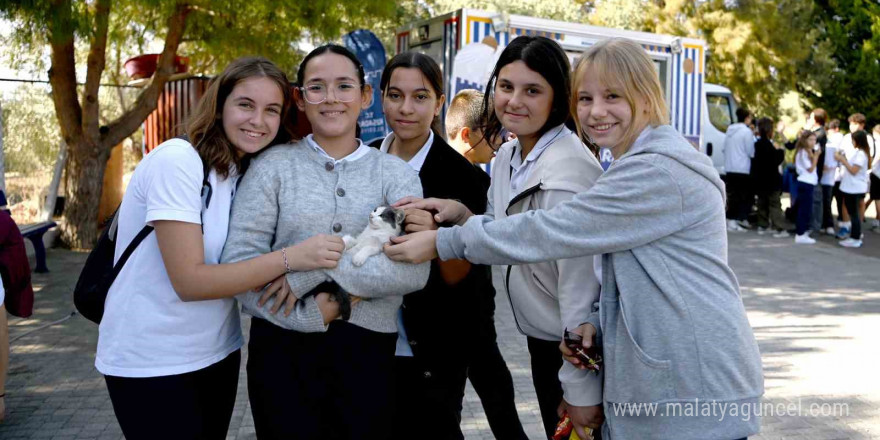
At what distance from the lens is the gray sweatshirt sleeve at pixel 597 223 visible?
80.4 inches

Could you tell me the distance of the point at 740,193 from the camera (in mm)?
14273

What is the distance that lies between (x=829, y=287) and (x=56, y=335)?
8624mm

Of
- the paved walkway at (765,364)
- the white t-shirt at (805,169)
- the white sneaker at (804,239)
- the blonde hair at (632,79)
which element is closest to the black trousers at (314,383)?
the blonde hair at (632,79)

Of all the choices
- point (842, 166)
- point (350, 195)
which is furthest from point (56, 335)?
point (842, 166)

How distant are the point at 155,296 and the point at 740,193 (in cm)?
1377

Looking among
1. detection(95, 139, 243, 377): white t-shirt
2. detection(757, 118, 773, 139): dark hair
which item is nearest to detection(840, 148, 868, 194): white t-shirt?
detection(757, 118, 773, 139): dark hair

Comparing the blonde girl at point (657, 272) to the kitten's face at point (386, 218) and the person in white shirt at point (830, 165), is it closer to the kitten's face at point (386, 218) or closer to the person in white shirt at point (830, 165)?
the kitten's face at point (386, 218)

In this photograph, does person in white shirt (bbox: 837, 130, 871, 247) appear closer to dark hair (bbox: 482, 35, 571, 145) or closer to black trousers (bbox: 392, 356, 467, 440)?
black trousers (bbox: 392, 356, 467, 440)

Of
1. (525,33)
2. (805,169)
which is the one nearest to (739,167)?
(805,169)

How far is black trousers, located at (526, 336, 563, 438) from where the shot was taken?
2625 mm

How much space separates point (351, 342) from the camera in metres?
2.44

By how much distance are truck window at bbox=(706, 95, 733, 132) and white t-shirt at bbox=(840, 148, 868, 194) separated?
184 inches

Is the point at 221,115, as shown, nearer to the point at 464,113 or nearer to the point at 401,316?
the point at 401,316

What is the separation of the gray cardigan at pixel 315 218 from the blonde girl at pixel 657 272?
0.48 m
